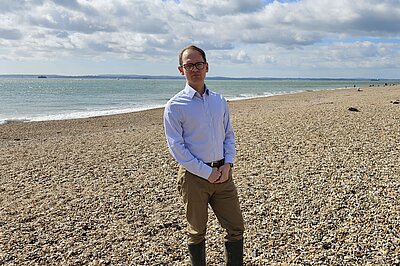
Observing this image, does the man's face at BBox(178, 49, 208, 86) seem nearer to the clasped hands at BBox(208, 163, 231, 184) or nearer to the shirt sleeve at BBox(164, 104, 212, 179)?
the shirt sleeve at BBox(164, 104, 212, 179)

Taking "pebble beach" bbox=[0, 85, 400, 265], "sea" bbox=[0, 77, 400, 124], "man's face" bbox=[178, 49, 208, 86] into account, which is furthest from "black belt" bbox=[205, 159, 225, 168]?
"sea" bbox=[0, 77, 400, 124]

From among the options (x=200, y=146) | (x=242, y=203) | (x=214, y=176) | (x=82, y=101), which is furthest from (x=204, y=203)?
(x=82, y=101)

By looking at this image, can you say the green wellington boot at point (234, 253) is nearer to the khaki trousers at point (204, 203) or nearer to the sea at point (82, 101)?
the khaki trousers at point (204, 203)

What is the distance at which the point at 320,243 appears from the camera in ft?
13.8

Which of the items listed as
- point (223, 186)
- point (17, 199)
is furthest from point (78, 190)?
point (223, 186)

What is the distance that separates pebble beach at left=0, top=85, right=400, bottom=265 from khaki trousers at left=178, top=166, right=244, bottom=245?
77 cm

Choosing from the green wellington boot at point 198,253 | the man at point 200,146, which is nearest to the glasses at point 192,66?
the man at point 200,146

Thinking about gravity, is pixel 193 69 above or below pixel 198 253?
above

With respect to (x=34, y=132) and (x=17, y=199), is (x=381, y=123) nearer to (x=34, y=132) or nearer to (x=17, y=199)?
(x=17, y=199)

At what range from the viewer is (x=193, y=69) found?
313 cm

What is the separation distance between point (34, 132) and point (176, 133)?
1604 centimetres

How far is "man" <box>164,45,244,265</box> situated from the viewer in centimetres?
310

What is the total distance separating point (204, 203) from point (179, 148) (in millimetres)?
554

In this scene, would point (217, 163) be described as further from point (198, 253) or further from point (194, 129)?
point (198, 253)
